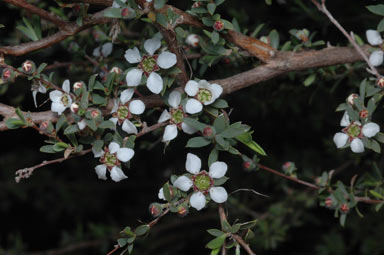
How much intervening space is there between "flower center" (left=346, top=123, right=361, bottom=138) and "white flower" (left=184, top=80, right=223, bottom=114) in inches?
14.3

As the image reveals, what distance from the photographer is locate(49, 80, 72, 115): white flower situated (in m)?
1.24

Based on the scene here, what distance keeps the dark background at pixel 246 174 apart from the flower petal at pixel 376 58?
210mm

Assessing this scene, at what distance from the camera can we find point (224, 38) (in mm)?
1354

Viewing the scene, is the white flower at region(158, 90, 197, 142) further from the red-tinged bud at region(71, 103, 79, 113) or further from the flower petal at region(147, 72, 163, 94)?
the red-tinged bud at region(71, 103, 79, 113)

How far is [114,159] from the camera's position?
123cm

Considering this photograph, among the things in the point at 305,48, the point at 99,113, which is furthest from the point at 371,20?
the point at 99,113

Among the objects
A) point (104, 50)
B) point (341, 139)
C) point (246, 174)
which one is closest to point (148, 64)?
point (104, 50)

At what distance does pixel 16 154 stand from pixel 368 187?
81.6 inches

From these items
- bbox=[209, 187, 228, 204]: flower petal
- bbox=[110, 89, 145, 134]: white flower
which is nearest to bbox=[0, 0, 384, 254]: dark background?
bbox=[110, 89, 145, 134]: white flower

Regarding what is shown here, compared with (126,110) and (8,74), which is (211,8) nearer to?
(126,110)

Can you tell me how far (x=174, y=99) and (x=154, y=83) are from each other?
0.23 feet

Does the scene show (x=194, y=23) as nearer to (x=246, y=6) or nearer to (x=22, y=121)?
(x=22, y=121)

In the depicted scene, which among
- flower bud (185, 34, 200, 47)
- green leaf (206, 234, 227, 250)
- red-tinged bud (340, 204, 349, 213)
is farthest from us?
flower bud (185, 34, 200, 47)

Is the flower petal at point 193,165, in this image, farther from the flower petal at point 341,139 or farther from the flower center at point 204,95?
the flower petal at point 341,139
